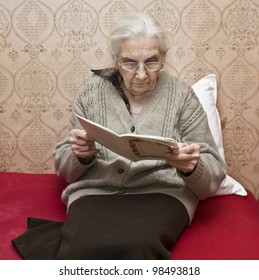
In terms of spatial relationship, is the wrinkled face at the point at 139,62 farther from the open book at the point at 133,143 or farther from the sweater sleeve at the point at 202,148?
the open book at the point at 133,143

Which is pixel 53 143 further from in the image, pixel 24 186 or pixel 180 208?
pixel 180 208

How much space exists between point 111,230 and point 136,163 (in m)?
0.30

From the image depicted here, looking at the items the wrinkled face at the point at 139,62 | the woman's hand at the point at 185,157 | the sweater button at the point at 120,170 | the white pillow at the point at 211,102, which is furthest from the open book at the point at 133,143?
the white pillow at the point at 211,102

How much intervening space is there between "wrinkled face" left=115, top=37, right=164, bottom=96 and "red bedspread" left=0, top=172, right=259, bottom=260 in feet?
1.61

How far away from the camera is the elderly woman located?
127 cm

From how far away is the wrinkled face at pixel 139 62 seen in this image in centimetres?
140

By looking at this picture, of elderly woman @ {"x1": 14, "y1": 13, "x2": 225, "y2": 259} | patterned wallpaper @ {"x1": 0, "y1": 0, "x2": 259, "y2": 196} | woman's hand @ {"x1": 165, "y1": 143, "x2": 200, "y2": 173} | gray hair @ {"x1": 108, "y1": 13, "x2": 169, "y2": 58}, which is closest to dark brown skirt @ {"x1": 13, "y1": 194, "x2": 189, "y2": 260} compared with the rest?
elderly woman @ {"x1": 14, "y1": 13, "x2": 225, "y2": 259}

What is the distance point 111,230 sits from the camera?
1.21m

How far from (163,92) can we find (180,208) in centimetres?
40

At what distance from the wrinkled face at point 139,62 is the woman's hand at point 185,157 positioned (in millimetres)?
287

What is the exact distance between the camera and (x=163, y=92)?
1.52 metres

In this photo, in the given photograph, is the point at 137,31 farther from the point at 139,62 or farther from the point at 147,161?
the point at 147,161

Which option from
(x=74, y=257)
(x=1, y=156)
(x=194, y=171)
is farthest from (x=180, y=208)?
(x=1, y=156)

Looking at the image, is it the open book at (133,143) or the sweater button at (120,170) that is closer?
the open book at (133,143)
